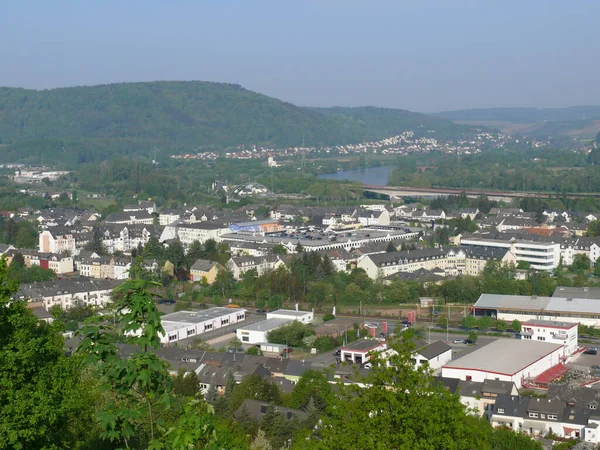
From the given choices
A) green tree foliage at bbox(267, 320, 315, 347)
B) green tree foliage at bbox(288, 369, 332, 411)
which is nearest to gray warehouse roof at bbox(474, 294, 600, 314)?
green tree foliage at bbox(267, 320, 315, 347)

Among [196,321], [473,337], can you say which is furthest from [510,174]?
[196,321]

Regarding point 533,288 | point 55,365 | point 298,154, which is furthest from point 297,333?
point 298,154

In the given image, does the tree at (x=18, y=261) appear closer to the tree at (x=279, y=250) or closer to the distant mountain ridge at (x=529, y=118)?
the tree at (x=279, y=250)

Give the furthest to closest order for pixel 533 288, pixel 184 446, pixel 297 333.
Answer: pixel 533 288, pixel 297 333, pixel 184 446

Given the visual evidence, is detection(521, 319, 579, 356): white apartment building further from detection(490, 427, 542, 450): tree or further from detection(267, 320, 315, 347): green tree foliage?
detection(490, 427, 542, 450): tree

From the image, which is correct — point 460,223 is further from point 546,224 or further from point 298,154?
point 298,154

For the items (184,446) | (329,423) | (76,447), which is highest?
(184,446)

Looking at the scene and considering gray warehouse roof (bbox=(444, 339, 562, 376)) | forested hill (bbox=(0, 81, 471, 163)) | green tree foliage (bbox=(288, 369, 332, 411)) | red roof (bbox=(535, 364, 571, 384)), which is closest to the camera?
green tree foliage (bbox=(288, 369, 332, 411))

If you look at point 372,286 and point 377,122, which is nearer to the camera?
point 372,286
